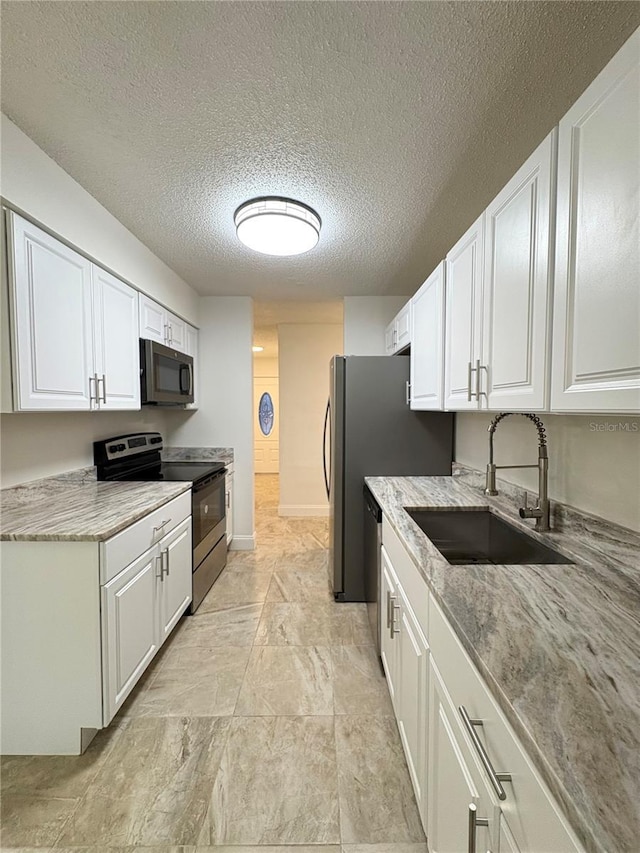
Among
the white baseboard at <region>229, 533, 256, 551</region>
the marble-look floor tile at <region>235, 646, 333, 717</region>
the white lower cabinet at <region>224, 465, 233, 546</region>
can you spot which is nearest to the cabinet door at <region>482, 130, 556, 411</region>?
the marble-look floor tile at <region>235, 646, 333, 717</region>

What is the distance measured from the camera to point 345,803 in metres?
1.34

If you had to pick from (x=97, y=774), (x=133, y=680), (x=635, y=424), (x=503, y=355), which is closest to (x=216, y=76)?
(x=503, y=355)

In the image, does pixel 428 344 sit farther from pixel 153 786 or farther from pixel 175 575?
pixel 153 786

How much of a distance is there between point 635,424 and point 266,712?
6.22 ft

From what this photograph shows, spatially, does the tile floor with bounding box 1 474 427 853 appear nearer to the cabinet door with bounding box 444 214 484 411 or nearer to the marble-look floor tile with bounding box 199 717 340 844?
the marble-look floor tile with bounding box 199 717 340 844

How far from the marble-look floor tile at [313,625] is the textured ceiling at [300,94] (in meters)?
2.49

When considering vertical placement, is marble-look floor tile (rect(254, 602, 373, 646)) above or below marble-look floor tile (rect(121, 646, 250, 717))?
above

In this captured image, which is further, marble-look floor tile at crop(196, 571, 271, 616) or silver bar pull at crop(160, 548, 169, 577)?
marble-look floor tile at crop(196, 571, 271, 616)

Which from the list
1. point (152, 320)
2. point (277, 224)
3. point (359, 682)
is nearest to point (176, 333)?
point (152, 320)

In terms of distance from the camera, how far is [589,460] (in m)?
1.40

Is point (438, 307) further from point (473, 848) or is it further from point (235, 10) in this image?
point (473, 848)

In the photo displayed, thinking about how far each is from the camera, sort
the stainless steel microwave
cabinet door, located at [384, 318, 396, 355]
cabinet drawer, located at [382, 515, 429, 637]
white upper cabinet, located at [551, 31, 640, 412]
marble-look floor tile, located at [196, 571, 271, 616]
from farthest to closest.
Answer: cabinet door, located at [384, 318, 396, 355] < marble-look floor tile, located at [196, 571, 271, 616] < the stainless steel microwave < cabinet drawer, located at [382, 515, 429, 637] < white upper cabinet, located at [551, 31, 640, 412]

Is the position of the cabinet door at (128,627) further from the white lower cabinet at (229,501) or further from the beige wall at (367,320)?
the beige wall at (367,320)

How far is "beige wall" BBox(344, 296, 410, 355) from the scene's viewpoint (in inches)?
147
